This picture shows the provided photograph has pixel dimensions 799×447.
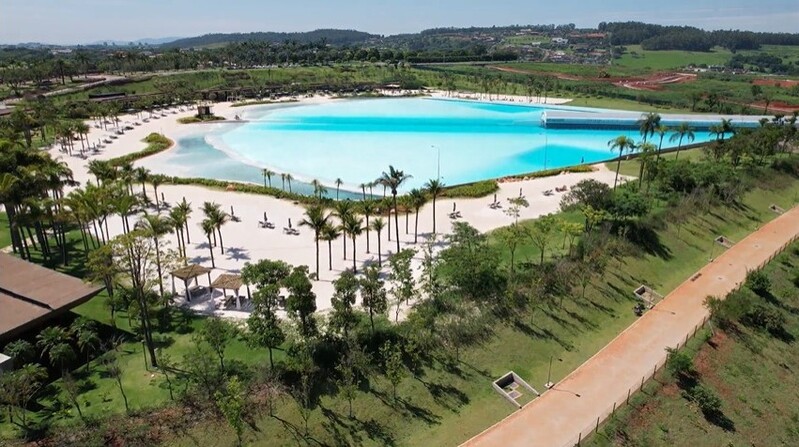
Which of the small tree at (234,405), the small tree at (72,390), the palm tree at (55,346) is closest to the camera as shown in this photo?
the small tree at (234,405)

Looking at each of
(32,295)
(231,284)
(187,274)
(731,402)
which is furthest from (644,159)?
(32,295)

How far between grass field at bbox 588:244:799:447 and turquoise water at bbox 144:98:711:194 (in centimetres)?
3777

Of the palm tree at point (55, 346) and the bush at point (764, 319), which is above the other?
the palm tree at point (55, 346)

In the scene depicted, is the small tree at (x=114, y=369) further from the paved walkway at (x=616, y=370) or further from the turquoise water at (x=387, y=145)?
the turquoise water at (x=387, y=145)

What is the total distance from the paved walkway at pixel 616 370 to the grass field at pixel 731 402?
41.0 inches

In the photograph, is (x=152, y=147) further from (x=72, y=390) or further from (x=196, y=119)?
(x=72, y=390)

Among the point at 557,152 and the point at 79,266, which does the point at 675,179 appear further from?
the point at 79,266

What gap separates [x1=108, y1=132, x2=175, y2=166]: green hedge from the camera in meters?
70.3

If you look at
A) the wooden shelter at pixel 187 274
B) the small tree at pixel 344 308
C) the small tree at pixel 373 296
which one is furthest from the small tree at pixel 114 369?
the small tree at pixel 373 296

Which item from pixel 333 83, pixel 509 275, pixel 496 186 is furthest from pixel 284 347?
pixel 333 83

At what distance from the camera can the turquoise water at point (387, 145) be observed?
2699 inches

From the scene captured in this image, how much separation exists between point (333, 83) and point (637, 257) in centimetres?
11511

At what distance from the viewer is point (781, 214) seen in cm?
5194

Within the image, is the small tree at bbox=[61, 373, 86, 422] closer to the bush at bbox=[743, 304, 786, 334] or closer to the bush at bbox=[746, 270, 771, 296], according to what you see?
the bush at bbox=[743, 304, 786, 334]
